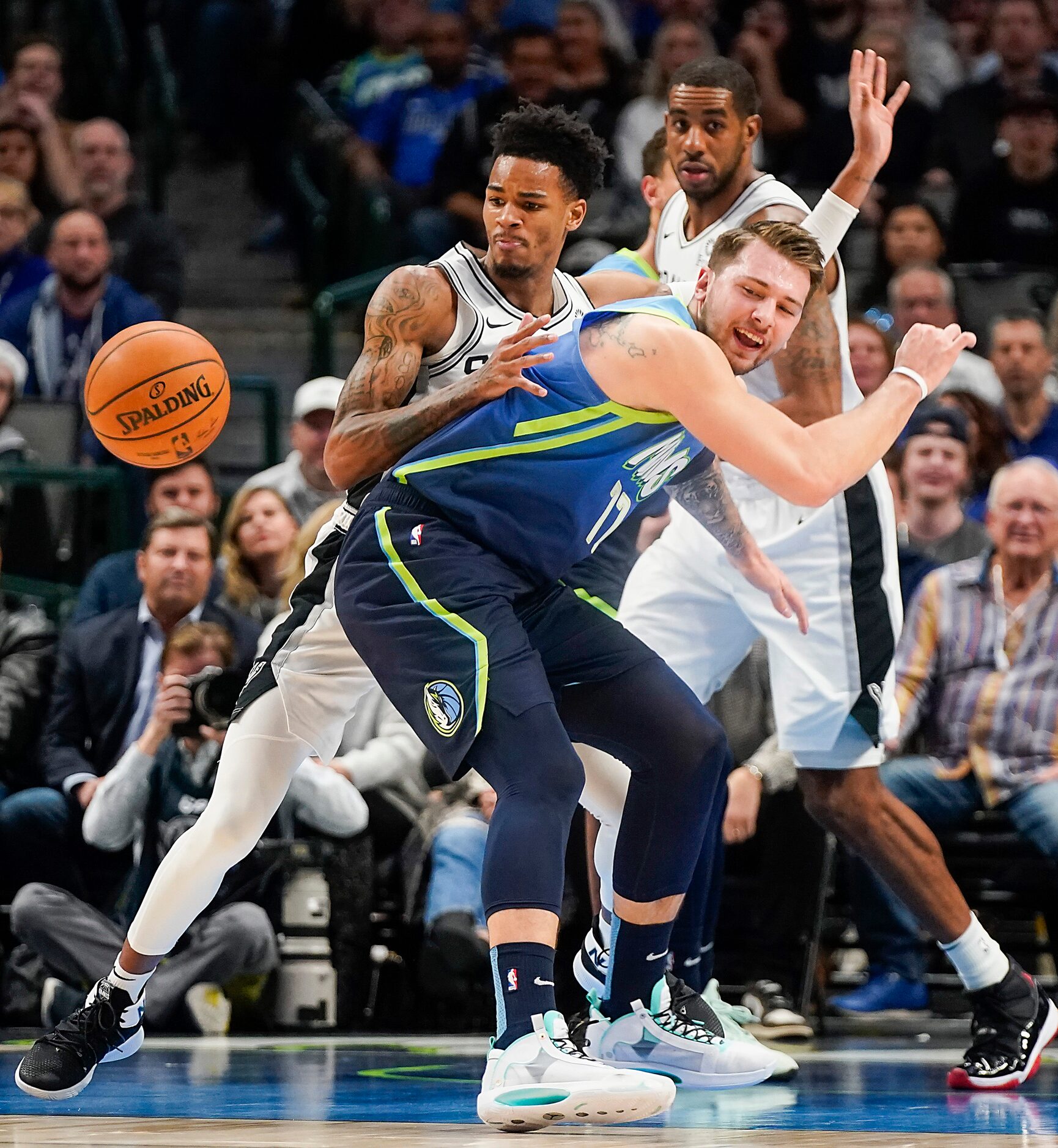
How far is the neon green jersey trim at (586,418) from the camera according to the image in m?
4.21

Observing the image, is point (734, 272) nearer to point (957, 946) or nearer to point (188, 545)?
point (957, 946)

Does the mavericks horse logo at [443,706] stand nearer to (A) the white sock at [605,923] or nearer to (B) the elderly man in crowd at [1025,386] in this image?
(A) the white sock at [605,923]

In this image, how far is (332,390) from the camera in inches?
356

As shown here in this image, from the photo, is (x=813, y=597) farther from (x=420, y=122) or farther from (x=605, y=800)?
(x=420, y=122)

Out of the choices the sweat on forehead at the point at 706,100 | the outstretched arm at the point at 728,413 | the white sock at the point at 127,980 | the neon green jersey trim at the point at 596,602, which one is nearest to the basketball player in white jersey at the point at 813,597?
the sweat on forehead at the point at 706,100

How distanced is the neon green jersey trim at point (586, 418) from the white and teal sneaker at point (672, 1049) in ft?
4.57

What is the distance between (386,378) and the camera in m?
4.58

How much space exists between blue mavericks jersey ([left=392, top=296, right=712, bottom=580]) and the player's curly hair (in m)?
0.54

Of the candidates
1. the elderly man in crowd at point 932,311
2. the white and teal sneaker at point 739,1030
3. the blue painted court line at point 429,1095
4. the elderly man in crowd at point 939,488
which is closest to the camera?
the blue painted court line at point 429,1095

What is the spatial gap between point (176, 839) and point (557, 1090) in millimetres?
3114

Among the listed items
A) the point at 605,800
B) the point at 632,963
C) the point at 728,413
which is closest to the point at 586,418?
the point at 728,413

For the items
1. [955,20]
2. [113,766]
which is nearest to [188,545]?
[113,766]

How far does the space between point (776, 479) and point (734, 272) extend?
1.58 ft

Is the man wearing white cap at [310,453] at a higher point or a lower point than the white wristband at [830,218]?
lower
